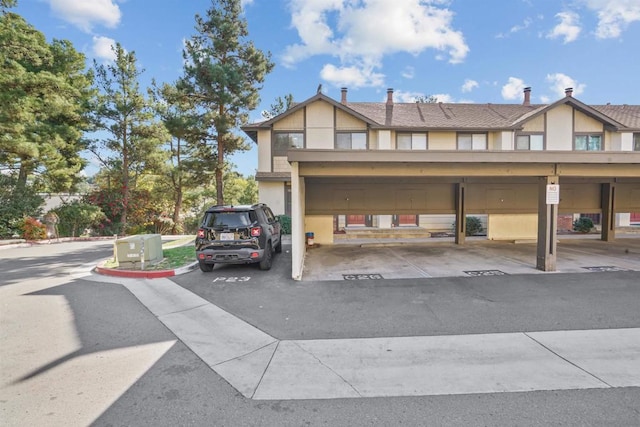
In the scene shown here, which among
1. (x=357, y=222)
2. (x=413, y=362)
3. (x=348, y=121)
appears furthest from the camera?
(x=357, y=222)

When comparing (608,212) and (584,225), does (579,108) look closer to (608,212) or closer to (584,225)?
(584,225)

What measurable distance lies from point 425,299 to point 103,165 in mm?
21932

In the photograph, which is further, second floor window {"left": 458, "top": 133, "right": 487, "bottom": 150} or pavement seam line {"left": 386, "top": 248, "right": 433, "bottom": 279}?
second floor window {"left": 458, "top": 133, "right": 487, "bottom": 150}

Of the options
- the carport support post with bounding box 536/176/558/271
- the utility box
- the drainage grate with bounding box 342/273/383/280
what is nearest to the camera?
the drainage grate with bounding box 342/273/383/280

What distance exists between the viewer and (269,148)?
1723 centimetres

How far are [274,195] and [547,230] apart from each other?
12338mm

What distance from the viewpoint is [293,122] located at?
17406mm

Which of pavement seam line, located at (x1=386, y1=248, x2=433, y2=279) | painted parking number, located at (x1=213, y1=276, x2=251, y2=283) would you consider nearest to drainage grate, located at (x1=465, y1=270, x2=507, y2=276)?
pavement seam line, located at (x1=386, y1=248, x2=433, y2=279)

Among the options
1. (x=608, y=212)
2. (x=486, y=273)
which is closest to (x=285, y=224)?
(x=486, y=273)

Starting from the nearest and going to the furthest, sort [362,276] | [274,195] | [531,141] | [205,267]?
[362,276], [205,267], [274,195], [531,141]

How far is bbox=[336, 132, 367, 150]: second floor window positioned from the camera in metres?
17.6

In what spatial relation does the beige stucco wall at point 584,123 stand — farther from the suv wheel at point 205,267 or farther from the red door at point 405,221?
the suv wheel at point 205,267

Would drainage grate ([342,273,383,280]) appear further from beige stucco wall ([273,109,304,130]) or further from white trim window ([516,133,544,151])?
white trim window ([516,133,544,151])

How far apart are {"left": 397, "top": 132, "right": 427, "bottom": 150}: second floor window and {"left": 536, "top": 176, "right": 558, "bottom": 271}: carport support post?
1012cm
